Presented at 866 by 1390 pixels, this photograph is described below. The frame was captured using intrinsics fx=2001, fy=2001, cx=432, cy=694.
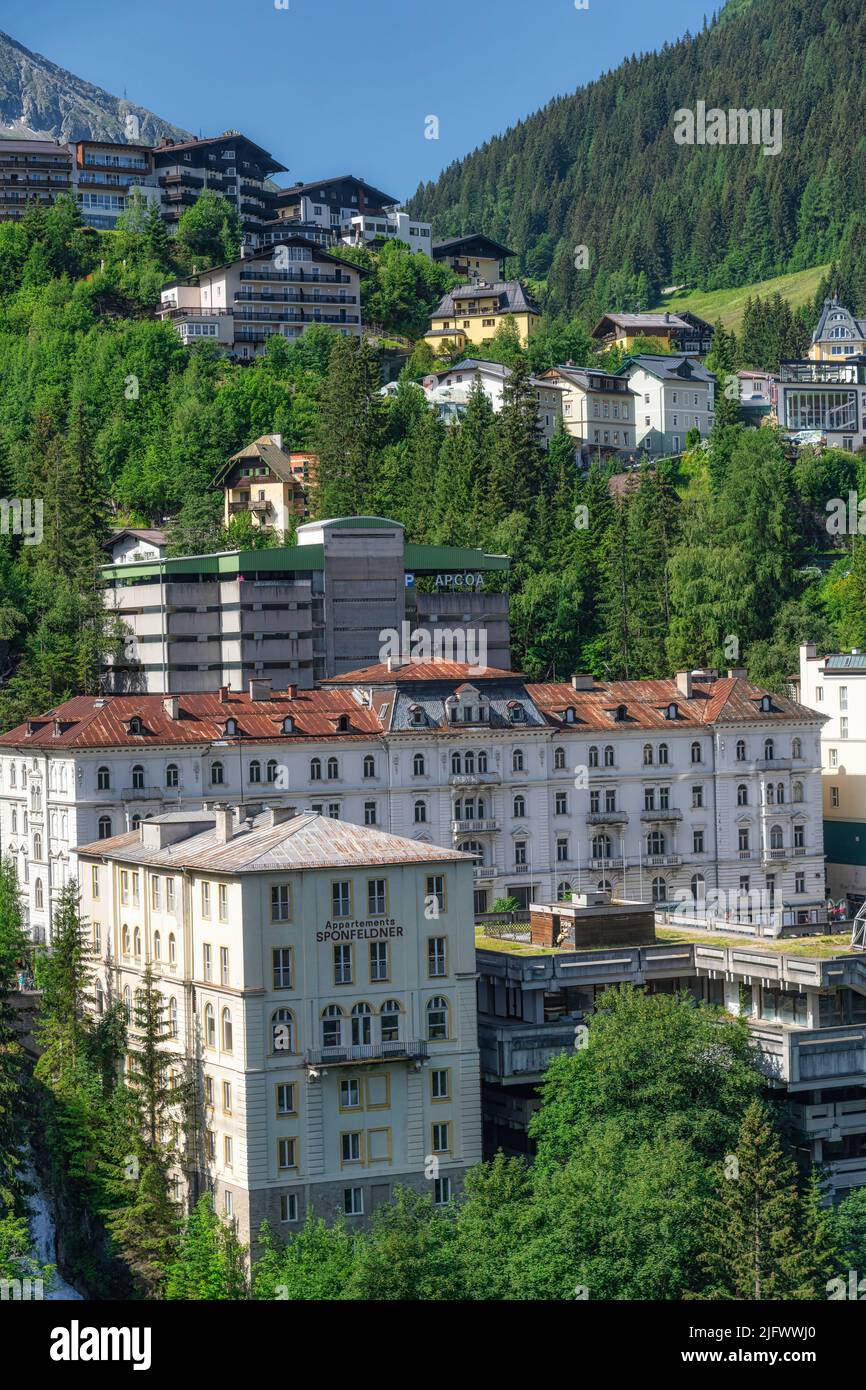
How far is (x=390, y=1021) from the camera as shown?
5747 cm

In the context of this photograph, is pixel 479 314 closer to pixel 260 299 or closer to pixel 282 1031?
pixel 260 299

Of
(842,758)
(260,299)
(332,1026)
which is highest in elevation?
(260,299)

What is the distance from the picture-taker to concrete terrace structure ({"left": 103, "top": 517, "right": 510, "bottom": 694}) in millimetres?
97938

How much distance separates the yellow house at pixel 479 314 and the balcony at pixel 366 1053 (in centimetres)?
12185

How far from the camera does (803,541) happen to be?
5094 inches

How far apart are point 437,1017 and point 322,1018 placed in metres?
3.79

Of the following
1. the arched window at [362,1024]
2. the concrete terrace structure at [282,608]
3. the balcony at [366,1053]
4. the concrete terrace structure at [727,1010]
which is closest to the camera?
the balcony at [366,1053]

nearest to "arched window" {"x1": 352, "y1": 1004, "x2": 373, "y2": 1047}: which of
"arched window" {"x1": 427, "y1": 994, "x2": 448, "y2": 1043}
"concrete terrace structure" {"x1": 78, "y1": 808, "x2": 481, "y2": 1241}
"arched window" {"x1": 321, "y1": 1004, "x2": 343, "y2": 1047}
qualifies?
"concrete terrace structure" {"x1": 78, "y1": 808, "x2": 481, "y2": 1241}

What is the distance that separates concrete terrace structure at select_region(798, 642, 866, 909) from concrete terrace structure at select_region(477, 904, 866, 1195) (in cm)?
3020

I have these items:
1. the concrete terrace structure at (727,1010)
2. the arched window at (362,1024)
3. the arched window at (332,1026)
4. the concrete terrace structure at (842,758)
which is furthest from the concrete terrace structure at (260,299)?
the arched window at (332,1026)

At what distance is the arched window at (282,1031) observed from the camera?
182 feet

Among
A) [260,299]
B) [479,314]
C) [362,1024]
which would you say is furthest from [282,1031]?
[479,314]

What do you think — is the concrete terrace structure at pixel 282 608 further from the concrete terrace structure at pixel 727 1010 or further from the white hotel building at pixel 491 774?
the concrete terrace structure at pixel 727 1010

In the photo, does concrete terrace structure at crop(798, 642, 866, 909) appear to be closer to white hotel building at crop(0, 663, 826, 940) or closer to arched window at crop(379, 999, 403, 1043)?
white hotel building at crop(0, 663, 826, 940)
